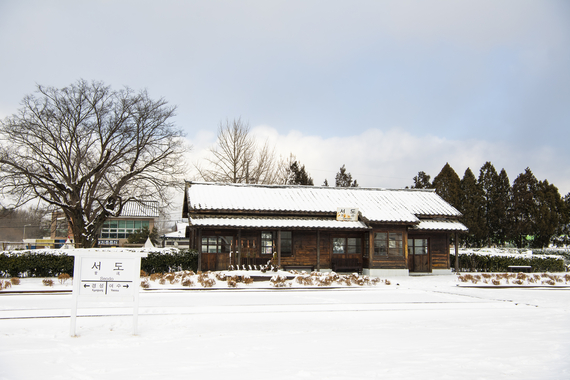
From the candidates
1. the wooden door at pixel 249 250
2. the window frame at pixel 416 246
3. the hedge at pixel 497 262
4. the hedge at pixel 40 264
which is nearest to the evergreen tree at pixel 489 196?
the hedge at pixel 497 262

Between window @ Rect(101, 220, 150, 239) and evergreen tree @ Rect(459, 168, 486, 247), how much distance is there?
3492 cm

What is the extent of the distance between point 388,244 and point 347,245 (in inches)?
88.2

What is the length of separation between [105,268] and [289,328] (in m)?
3.50

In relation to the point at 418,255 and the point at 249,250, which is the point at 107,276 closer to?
the point at 249,250

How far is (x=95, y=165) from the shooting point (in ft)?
102

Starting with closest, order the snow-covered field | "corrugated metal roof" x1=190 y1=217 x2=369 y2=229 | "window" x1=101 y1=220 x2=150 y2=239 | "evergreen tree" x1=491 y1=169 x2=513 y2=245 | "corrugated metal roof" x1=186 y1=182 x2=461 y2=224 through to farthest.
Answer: the snow-covered field
"corrugated metal roof" x1=190 y1=217 x2=369 y2=229
"corrugated metal roof" x1=186 y1=182 x2=461 y2=224
"evergreen tree" x1=491 y1=169 x2=513 y2=245
"window" x1=101 y1=220 x2=150 y2=239

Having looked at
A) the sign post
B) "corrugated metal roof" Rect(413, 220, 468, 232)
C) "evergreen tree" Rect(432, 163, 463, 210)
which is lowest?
the sign post

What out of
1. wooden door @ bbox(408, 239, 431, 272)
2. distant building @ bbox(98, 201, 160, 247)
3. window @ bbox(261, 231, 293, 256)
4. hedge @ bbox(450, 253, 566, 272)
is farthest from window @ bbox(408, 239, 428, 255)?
distant building @ bbox(98, 201, 160, 247)

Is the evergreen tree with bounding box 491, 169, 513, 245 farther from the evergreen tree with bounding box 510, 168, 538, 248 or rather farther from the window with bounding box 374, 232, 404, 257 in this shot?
the window with bounding box 374, 232, 404, 257

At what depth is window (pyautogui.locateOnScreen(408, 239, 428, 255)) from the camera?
2584cm

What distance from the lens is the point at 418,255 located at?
25.8 metres

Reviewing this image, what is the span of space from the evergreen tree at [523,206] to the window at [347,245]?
71.5ft

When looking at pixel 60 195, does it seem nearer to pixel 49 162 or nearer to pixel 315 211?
pixel 49 162

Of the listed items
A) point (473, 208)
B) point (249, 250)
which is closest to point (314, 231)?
point (249, 250)
